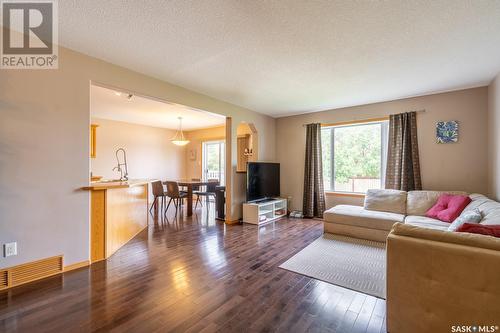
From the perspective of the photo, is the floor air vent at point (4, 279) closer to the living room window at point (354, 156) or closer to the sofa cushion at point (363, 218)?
the sofa cushion at point (363, 218)

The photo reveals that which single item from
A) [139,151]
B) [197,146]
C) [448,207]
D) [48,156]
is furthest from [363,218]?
[139,151]

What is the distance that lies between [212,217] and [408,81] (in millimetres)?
4562

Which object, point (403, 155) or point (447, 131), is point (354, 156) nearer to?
point (403, 155)

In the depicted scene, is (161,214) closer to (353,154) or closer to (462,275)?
(353,154)

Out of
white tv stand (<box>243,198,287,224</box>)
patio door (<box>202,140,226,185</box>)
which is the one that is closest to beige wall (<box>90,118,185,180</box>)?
patio door (<box>202,140,226,185</box>)

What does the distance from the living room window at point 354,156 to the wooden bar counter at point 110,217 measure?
13.5ft

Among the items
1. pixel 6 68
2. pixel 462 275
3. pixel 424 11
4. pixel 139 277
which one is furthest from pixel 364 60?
pixel 6 68

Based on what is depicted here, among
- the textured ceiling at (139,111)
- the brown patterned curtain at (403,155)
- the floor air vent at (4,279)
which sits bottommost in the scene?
the floor air vent at (4,279)

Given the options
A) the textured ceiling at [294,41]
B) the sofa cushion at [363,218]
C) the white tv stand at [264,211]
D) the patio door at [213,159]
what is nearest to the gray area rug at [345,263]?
the sofa cushion at [363,218]

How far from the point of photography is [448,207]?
320 centimetres

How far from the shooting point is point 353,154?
16.0ft

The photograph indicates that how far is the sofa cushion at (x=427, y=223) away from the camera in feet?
9.32

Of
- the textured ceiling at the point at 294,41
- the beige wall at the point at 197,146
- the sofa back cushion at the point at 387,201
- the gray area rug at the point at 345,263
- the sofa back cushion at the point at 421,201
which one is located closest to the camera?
the textured ceiling at the point at 294,41

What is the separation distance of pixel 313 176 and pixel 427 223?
2.40 meters
